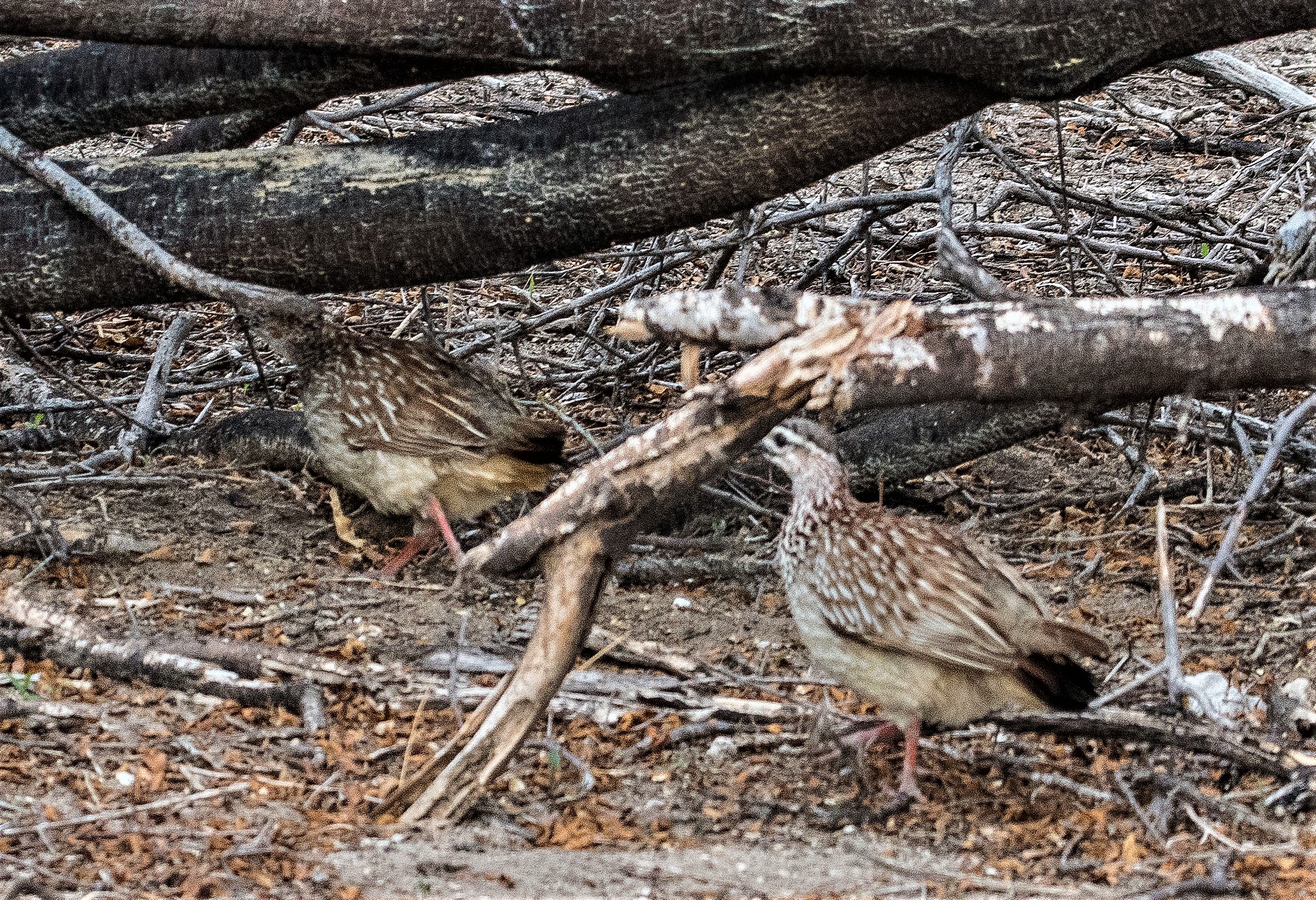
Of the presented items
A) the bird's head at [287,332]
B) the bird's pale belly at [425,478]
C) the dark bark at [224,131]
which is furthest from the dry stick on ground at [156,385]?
the dark bark at [224,131]

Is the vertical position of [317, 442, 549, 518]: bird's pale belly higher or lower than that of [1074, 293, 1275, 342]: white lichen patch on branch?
lower

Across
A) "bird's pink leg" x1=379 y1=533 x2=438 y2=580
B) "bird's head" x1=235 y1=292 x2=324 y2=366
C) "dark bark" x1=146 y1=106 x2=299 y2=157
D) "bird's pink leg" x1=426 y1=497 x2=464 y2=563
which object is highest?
"dark bark" x1=146 y1=106 x2=299 y2=157

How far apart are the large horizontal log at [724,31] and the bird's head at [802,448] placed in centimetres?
120

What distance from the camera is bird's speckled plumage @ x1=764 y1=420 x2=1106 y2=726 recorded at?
14.1 ft

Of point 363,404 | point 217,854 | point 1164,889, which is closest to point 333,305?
point 363,404

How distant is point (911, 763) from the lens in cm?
452

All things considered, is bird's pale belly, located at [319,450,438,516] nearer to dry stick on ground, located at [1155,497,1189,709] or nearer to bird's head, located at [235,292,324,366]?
bird's head, located at [235,292,324,366]

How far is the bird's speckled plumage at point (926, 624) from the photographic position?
14.1ft

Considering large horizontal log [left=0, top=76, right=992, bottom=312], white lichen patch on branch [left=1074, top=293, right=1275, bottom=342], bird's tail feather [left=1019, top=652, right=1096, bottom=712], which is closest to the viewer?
white lichen patch on branch [left=1074, top=293, right=1275, bottom=342]

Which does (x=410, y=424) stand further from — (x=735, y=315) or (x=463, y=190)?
(x=735, y=315)

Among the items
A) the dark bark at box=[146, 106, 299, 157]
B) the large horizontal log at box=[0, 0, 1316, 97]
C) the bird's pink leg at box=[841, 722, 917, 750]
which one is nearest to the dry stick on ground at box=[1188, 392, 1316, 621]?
the bird's pink leg at box=[841, 722, 917, 750]

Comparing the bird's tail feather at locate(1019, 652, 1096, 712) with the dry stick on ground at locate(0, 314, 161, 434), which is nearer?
the bird's tail feather at locate(1019, 652, 1096, 712)

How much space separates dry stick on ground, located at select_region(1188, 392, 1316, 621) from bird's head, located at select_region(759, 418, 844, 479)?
1214 millimetres

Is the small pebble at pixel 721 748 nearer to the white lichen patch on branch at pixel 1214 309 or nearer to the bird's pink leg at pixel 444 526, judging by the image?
the bird's pink leg at pixel 444 526
